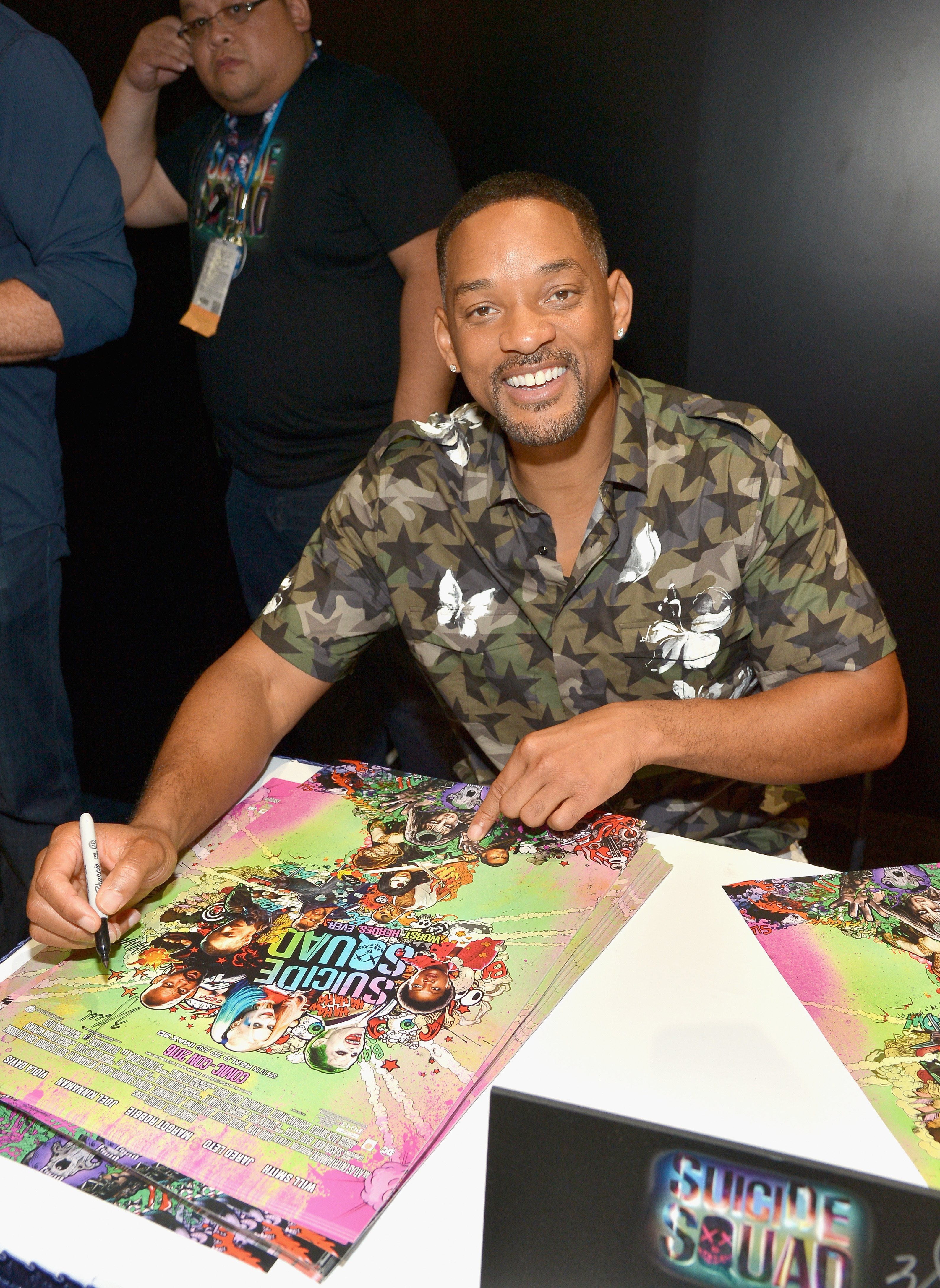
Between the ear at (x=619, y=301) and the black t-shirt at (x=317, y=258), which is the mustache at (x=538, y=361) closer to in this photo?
the ear at (x=619, y=301)

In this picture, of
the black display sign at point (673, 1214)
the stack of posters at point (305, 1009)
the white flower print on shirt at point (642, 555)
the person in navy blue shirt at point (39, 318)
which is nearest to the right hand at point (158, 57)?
the person in navy blue shirt at point (39, 318)

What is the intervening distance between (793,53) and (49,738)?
195 cm

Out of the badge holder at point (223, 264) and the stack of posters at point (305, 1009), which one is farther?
the badge holder at point (223, 264)

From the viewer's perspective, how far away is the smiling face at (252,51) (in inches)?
78.4

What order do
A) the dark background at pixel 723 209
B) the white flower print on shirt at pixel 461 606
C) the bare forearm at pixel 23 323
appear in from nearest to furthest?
the white flower print on shirt at pixel 461 606 < the bare forearm at pixel 23 323 < the dark background at pixel 723 209

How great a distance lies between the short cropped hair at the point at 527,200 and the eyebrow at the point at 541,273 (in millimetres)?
55

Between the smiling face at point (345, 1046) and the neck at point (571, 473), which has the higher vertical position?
the neck at point (571, 473)

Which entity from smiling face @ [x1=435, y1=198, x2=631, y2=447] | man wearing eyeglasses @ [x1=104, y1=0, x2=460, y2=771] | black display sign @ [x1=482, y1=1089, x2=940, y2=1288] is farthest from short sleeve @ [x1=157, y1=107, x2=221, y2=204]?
black display sign @ [x1=482, y1=1089, x2=940, y2=1288]

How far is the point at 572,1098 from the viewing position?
802 millimetres

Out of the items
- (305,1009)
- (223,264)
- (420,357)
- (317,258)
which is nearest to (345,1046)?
(305,1009)

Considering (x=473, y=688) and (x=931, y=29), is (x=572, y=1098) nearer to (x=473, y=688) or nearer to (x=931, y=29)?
(x=473, y=688)

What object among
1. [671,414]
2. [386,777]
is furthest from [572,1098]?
[671,414]

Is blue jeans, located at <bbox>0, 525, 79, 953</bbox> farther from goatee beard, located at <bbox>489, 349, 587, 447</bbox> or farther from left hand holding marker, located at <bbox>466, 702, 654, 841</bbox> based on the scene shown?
left hand holding marker, located at <bbox>466, 702, 654, 841</bbox>

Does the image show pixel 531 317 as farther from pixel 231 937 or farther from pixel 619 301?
pixel 231 937
